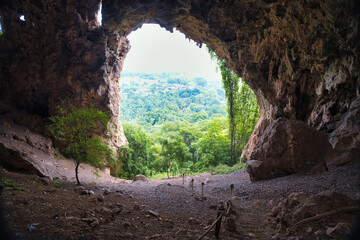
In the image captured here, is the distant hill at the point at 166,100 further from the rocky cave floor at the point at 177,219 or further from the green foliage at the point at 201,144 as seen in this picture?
the rocky cave floor at the point at 177,219

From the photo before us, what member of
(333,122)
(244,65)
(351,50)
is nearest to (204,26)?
(244,65)

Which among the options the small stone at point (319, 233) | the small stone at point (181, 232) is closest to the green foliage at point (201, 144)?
the small stone at point (181, 232)

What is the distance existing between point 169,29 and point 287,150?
12.6m

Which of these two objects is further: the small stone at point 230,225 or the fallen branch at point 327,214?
the small stone at point 230,225

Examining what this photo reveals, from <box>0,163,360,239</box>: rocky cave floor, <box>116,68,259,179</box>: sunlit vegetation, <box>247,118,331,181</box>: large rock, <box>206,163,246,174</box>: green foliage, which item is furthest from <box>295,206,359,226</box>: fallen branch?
<box>206,163,246,174</box>: green foliage

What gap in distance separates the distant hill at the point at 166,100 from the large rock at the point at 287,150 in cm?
3776

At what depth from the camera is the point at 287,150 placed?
8.66m

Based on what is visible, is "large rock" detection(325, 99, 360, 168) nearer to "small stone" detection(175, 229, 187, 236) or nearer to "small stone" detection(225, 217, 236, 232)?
"small stone" detection(225, 217, 236, 232)

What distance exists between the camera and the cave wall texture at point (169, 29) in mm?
9031

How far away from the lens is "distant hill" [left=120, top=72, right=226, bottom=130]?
50.1 meters

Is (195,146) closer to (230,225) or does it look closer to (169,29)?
(169,29)

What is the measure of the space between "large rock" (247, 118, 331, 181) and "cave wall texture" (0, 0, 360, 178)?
0.74 meters

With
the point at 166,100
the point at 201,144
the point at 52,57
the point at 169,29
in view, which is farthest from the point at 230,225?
the point at 166,100

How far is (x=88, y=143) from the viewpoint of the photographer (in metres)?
7.81
